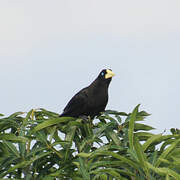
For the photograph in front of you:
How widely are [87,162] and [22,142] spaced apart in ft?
2.26

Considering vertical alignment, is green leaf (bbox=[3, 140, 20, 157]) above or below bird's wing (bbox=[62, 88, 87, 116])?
above

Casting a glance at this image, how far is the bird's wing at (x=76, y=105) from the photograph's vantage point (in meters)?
7.27

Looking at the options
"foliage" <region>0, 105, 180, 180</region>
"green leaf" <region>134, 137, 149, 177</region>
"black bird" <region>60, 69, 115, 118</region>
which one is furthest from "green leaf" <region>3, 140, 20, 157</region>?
"black bird" <region>60, 69, 115, 118</region>

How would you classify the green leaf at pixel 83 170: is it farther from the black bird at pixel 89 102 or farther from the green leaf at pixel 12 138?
the black bird at pixel 89 102

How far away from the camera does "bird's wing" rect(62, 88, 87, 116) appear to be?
7.27 m

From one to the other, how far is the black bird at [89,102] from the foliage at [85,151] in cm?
197

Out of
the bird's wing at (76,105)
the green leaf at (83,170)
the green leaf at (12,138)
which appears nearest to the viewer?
the green leaf at (83,170)

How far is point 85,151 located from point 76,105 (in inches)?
104

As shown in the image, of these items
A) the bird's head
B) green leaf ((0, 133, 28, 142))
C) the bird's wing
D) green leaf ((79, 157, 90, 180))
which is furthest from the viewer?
the bird's head

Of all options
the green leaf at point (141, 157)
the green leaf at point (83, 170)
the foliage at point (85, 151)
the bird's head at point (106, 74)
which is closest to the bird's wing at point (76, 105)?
the bird's head at point (106, 74)

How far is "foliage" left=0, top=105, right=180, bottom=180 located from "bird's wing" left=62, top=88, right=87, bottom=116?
77.4 inches

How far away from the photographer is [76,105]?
726cm

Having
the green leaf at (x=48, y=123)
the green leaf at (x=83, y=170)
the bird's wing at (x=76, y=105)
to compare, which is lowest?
the bird's wing at (x=76, y=105)

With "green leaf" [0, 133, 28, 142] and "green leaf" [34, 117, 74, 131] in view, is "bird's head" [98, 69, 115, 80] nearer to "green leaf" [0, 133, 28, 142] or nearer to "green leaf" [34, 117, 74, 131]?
"green leaf" [34, 117, 74, 131]
